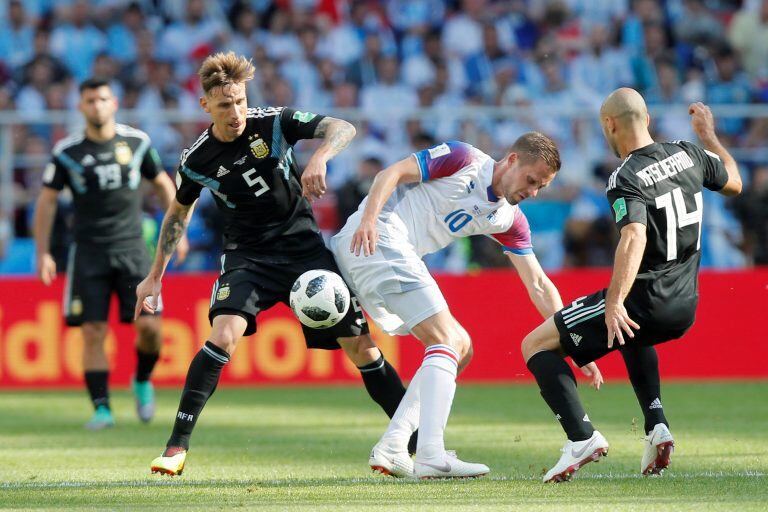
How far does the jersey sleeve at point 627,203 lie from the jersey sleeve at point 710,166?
20.9 inches

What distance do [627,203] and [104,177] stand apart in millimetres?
5241

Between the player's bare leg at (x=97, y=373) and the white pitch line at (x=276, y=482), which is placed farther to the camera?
the player's bare leg at (x=97, y=373)

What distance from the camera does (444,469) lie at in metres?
6.12

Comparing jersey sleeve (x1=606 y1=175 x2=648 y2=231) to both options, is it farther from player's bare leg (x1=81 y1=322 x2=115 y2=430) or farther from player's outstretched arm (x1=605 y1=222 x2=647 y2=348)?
player's bare leg (x1=81 y1=322 x2=115 y2=430)

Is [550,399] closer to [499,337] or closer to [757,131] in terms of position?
[499,337]

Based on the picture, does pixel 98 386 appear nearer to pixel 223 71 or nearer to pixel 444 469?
pixel 223 71

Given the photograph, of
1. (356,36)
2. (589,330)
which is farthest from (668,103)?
(589,330)

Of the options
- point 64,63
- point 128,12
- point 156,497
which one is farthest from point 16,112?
point 156,497

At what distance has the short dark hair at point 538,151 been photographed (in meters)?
6.21

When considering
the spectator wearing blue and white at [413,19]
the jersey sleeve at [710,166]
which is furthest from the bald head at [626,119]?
the spectator wearing blue and white at [413,19]

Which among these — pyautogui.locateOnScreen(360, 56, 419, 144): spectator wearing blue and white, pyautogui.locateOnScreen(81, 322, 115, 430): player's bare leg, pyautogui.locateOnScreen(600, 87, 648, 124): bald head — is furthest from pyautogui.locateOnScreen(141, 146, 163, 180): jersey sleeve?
pyautogui.locateOnScreen(360, 56, 419, 144): spectator wearing blue and white

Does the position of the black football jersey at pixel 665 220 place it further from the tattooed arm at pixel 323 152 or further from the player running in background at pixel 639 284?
the tattooed arm at pixel 323 152

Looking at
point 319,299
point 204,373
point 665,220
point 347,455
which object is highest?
point 665,220

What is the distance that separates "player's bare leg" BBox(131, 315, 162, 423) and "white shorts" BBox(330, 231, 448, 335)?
359 centimetres
